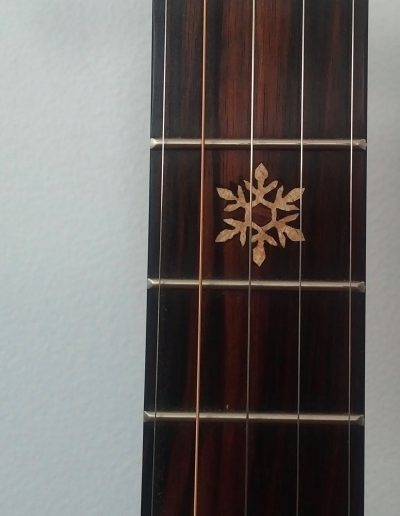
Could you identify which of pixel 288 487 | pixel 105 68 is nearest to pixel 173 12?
pixel 105 68

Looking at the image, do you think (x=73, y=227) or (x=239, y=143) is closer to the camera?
(x=239, y=143)

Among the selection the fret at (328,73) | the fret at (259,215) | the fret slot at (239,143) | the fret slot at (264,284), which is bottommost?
the fret slot at (264,284)

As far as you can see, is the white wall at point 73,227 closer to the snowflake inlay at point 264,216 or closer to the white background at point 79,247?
the white background at point 79,247

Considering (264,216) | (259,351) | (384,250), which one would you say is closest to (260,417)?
(259,351)

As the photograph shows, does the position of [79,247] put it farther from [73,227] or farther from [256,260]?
[256,260]

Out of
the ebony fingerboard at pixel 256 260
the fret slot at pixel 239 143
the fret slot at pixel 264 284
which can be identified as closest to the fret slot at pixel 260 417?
the ebony fingerboard at pixel 256 260

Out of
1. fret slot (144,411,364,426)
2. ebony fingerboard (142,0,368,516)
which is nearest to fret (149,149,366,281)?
ebony fingerboard (142,0,368,516)
